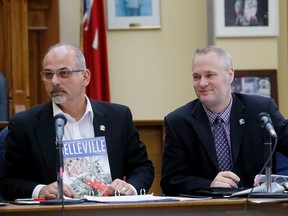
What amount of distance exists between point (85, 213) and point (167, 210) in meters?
0.37

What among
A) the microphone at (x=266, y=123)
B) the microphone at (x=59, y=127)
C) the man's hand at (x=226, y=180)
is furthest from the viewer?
the man's hand at (x=226, y=180)

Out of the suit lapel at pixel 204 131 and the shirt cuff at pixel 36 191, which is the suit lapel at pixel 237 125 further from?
the shirt cuff at pixel 36 191

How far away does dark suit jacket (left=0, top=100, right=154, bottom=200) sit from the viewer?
4.54 metres

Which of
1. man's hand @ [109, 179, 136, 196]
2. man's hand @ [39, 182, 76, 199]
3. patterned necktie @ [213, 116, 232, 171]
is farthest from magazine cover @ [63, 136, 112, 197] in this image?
patterned necktie @ [213, 116, 232, 171]

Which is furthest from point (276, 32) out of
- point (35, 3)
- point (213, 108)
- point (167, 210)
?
point (167, 210)

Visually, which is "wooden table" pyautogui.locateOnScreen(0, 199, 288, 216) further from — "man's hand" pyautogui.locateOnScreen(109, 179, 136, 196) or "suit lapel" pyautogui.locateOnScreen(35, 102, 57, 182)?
"suit lapel" pyautogui.locateOnScreen(35, 102, 57, 182)

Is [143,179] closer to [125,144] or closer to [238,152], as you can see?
[125,144]

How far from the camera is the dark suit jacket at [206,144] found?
15.4ft

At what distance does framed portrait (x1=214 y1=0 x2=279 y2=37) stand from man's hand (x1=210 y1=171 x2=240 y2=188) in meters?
4.55

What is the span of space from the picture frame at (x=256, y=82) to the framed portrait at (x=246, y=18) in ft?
1.37

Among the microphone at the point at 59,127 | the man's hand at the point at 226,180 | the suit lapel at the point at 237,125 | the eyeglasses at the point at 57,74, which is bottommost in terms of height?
the man's hand at the point at 226,180

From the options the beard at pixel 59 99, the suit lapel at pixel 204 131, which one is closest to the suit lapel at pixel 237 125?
the suit lapel at pixel 204 131

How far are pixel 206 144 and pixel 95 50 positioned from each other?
399cm

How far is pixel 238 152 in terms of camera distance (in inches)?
185
